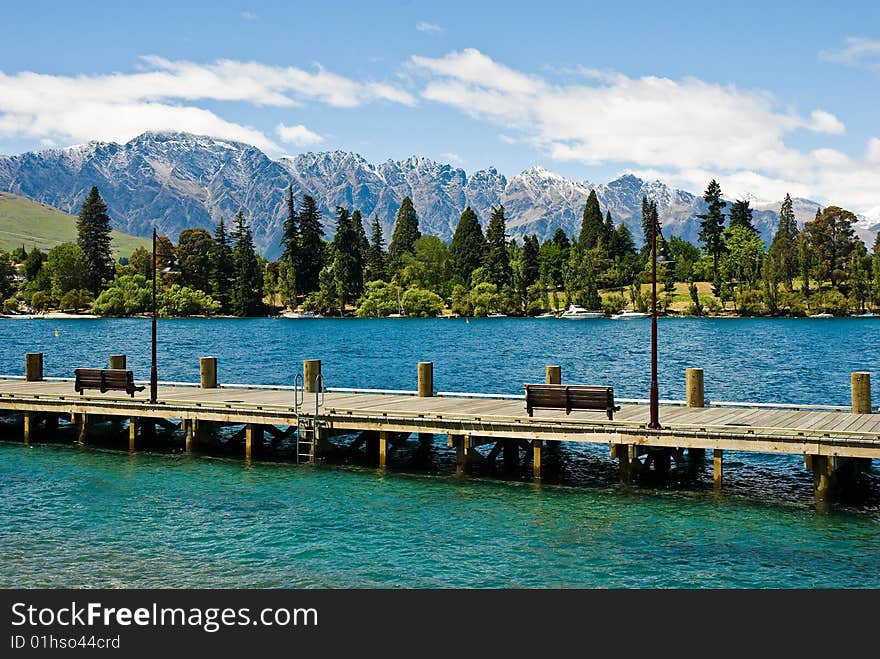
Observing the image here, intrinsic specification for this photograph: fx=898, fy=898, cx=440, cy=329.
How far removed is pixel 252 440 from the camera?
98.7 ft

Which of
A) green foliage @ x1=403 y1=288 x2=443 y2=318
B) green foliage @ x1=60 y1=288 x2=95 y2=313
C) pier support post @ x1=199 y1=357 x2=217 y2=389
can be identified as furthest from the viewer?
green foliage @ x1=60 y1=288 x2=95 y2=313

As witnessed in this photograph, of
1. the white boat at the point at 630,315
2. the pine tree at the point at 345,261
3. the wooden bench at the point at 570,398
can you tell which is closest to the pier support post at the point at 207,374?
the wooden bench at the point at 570,398

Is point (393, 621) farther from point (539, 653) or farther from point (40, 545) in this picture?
point (40, 545)

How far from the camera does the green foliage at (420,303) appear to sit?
7515 inches

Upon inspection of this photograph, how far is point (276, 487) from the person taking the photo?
2561 centimetres

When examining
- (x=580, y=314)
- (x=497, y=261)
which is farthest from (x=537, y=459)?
(x=497, y=261)

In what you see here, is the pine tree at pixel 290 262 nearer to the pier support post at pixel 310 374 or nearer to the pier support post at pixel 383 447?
the pier support post at pixel 310 374

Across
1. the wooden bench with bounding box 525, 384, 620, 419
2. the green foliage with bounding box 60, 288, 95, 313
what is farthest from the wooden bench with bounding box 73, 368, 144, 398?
the green foliage with bounding box 60, 288, 95, 313

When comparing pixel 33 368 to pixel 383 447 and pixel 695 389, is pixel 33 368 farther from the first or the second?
pixel 695 389

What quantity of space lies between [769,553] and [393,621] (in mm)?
8905

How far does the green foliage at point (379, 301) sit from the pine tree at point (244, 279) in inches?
912

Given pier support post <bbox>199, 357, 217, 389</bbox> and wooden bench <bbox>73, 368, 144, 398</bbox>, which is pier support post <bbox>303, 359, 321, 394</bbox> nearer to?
pier support post <bbox>199, 357, 217, 389</bbox>

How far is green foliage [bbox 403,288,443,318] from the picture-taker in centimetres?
19088

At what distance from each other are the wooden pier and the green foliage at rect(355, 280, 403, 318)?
154m
